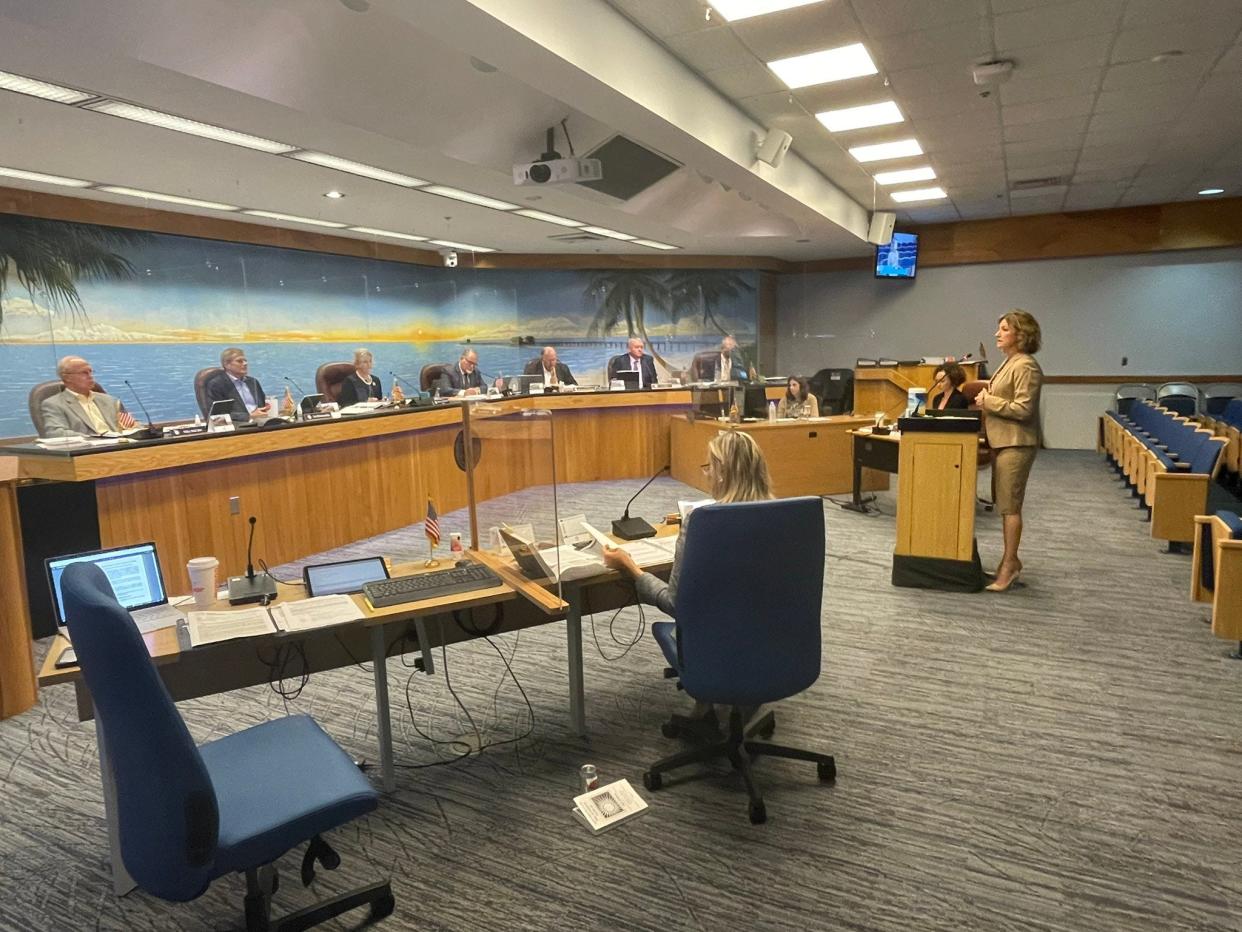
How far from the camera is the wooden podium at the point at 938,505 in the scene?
4516 mm

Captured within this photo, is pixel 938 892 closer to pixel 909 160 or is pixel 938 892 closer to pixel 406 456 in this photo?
pixel 406 456

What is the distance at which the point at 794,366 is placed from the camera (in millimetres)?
13094

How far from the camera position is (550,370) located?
9.26 meters

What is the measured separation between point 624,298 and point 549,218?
4.08 m

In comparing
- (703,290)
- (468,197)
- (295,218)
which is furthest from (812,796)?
(703,290)

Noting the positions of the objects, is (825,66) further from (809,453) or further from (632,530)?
(809,453)

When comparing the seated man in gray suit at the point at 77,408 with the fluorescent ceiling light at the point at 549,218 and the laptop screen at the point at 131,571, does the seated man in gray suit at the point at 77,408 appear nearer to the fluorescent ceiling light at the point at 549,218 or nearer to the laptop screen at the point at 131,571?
the laptop screen at the point at 131,571

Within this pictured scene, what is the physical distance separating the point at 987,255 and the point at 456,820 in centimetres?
1114

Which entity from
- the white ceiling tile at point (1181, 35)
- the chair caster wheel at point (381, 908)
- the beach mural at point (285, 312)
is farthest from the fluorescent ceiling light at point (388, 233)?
the chair caster wheel at point (381, 908)

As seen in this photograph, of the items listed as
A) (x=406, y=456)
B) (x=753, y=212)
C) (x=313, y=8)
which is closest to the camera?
(x=313, y=8)

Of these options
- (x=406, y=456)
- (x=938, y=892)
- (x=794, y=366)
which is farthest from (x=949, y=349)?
(x=938, y=892)

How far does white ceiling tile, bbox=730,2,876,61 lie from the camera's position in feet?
12.7

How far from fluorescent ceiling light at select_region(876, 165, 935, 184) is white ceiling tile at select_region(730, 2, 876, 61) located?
349 centimetres

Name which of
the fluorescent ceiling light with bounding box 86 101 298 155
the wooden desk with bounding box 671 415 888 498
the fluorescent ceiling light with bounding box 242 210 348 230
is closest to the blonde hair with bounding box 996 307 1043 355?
the wooden desk with bounding box 671 415 888 498
